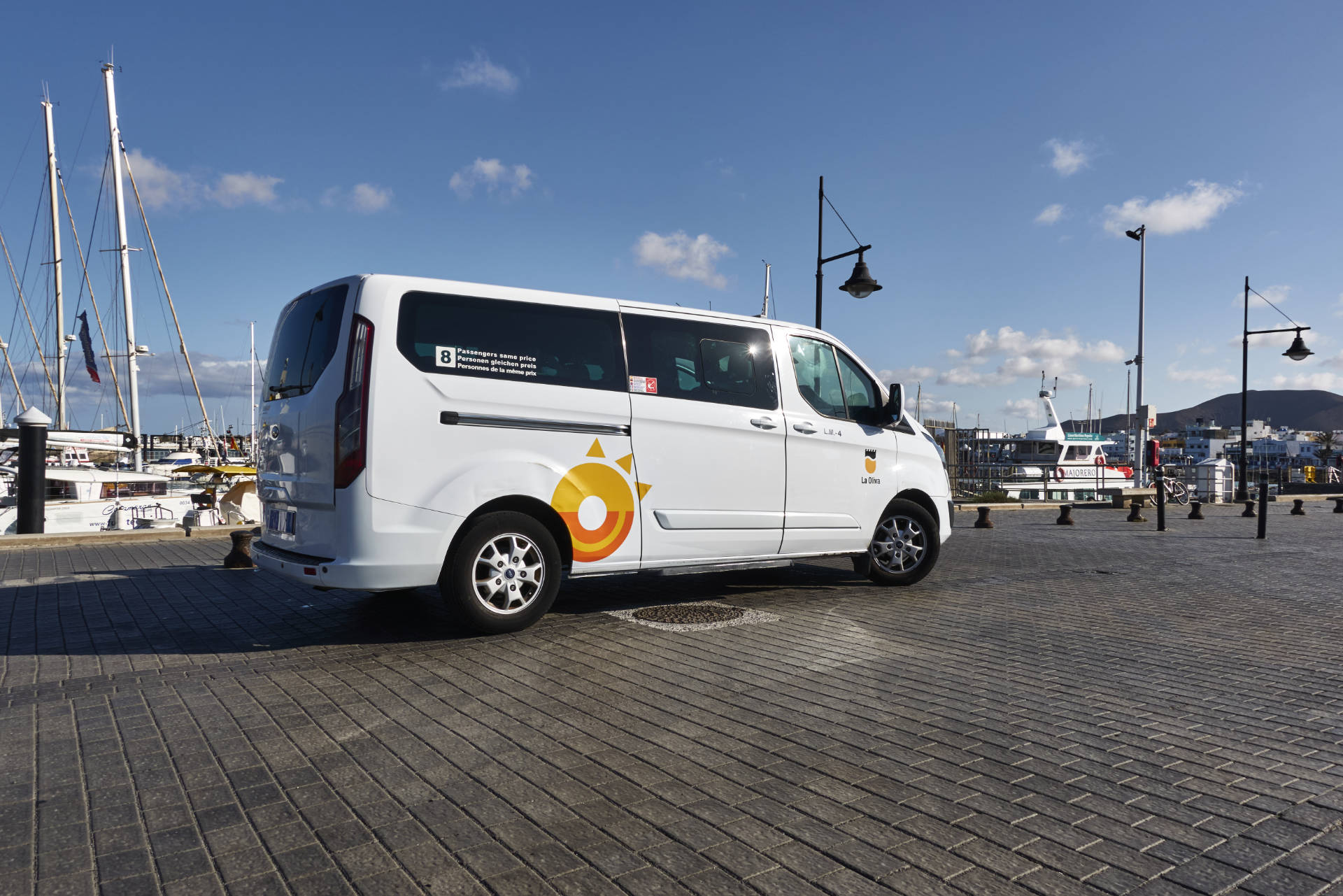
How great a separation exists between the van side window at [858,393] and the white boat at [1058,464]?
31.8 m

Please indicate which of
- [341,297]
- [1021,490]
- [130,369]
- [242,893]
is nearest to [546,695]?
[242,893]

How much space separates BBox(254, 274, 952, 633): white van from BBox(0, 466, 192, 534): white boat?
13768 mm

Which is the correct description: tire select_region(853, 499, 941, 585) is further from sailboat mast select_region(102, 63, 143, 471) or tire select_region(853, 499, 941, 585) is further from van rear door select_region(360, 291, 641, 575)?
sailboat mast select_region(102, 63, 143, 471)

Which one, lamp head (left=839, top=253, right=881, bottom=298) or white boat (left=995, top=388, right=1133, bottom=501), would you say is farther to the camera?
white boat (left=995, top=388, right=1133, bottom=501)

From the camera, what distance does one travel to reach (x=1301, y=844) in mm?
2574

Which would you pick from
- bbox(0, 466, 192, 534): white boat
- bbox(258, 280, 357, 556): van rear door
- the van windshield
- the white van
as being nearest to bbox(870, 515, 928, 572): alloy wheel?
the white van

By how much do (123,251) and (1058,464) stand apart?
38.2 metres

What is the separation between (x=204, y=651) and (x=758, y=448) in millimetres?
4058

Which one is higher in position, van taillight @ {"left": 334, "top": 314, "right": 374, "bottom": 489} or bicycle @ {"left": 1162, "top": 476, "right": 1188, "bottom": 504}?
van taillight @ {"left": 334, "top": 314, "right": 374, "bottom": 489}

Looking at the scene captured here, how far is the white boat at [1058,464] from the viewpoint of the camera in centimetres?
3916

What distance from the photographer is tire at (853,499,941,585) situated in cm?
764

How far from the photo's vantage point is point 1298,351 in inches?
1019

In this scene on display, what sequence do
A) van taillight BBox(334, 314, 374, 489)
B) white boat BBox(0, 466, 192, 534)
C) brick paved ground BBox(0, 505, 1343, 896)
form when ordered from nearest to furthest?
brick paved ground BBox(0, 505, 1343, 896)
van taillight BBox(334, 314, 374, 489)
white boat BBox(0, 466, 192, 534)

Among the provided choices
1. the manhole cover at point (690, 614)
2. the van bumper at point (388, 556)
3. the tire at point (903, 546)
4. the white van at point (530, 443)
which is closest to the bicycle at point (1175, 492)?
the tire at point (903, 546)
